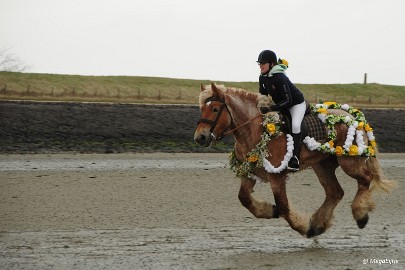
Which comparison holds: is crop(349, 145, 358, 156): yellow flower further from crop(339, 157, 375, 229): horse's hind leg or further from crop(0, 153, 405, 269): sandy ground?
crop(0, 153, 405, 269): sandy ground

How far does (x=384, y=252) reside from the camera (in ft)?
26.7

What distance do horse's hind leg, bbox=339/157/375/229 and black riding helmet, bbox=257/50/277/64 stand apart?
61.2 inches

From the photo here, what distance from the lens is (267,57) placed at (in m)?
8.89

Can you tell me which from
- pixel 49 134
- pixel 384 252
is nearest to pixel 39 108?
pixel 49 134

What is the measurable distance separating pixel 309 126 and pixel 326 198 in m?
0.99

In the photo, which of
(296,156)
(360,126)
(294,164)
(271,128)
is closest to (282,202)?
(294,164)

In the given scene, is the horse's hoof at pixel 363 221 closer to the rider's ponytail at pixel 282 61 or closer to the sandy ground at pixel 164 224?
the sandy ground at pixel 164 224

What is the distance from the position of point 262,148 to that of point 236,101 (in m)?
0.72

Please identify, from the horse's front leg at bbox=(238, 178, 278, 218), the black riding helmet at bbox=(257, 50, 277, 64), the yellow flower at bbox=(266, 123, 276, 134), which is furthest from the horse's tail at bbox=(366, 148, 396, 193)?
the black riding helmet at bbox=(257, 50, 277, 64)

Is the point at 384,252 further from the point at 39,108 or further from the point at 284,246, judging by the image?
the point at 39,108

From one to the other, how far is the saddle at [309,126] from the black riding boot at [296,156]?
113 mm

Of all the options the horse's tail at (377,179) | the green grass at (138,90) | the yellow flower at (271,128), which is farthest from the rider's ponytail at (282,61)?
the green grass at (138,90)

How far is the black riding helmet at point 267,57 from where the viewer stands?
8.89 metres

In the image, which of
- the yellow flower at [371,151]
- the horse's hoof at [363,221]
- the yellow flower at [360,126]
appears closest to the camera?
the horse's hoof at [363,221]
